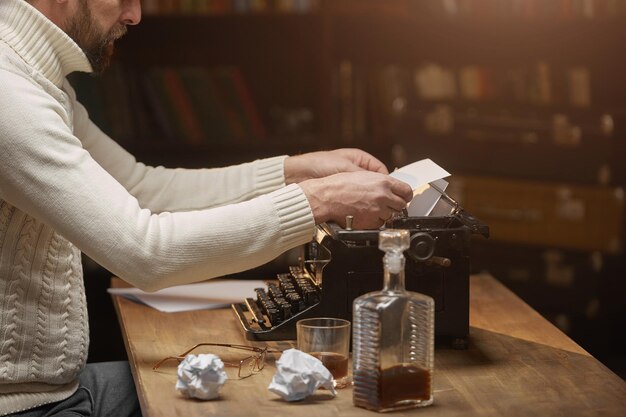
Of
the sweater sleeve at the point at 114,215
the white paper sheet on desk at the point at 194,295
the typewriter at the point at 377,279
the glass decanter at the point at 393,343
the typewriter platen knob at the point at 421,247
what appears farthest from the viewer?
the white paper sheet on desk at the point at 194,295

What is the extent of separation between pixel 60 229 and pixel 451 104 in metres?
3.11

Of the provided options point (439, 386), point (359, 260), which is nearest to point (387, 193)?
point (359, 260)

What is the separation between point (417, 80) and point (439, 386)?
9.84 feet

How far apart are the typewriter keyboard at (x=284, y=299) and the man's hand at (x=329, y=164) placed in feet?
0.91

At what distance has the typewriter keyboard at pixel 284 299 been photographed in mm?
1954

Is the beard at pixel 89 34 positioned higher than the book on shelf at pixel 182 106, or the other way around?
the beard at pixel 89 34

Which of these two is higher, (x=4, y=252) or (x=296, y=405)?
(x=4, y=252)

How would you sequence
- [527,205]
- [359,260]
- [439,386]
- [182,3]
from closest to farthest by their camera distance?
[439,386] < [359,260] < [182,3] < [527,205]

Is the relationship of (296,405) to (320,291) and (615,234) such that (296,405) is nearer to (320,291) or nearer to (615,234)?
(320,291)

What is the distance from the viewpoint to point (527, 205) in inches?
171

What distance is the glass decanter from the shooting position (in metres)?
1.53

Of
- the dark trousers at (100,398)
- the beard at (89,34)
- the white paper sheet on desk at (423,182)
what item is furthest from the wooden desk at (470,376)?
the beard at (89,34)

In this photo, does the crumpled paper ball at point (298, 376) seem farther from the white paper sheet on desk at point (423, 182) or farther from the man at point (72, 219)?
the white paper sheet on desk at point (423, 182)

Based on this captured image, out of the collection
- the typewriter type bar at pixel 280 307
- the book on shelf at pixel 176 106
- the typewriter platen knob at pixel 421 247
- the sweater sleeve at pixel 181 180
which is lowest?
the typewriter type bar at pixel 280 307
